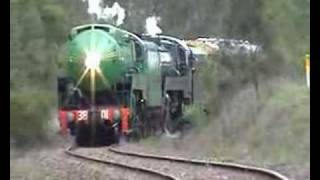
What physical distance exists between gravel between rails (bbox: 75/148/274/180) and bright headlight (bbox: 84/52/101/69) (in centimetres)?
264

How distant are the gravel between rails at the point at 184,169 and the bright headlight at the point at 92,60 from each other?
2642mm

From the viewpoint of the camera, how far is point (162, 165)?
1360 centimetres

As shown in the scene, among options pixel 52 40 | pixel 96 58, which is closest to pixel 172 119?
pixel 52 40

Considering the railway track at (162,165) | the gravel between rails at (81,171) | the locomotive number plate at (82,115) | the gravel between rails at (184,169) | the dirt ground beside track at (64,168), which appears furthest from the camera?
the locomotive number plate at (82,115)

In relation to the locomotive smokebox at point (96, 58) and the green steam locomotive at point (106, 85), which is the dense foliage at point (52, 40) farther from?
the locomotive smokebox at point (96, 58)

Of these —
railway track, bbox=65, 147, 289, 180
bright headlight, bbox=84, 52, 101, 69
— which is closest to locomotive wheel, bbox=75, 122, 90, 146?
railway track, bbox=65, 147, 289, 180

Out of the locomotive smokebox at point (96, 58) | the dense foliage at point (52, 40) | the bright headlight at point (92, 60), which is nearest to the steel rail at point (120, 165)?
the dense foliage at point (52, 40)

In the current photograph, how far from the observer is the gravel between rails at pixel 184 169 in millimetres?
11477

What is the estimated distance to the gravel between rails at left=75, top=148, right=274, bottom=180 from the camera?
37.7 feet

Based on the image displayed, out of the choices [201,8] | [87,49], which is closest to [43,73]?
[87,49]

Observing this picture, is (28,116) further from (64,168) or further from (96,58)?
(64,168)

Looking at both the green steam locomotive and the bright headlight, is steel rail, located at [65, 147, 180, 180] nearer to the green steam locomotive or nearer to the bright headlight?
the green steam locomotive

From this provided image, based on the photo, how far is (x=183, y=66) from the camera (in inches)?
842

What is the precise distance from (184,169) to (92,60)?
18.9ft
